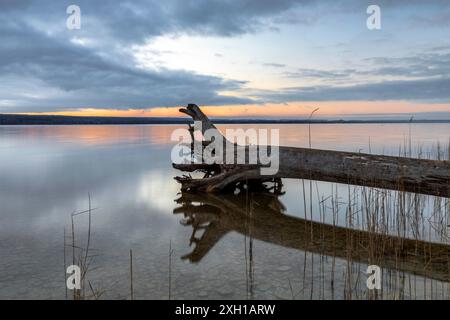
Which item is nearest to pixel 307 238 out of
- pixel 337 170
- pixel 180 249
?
pixel 180 249

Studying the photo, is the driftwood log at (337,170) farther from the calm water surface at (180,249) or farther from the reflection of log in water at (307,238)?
the reflection of log in water at (307,238)

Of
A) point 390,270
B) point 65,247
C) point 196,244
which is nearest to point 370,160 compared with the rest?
point 390,270

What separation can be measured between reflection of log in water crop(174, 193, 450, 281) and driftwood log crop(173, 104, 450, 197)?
799mm

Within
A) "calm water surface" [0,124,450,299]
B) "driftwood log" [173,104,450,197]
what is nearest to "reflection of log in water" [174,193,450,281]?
"calm water surface" [0,124,450,299]

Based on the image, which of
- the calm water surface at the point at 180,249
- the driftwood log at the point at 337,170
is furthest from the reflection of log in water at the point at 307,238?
the driftwood log at the point at 337,170

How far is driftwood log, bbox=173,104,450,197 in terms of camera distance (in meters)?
6.03

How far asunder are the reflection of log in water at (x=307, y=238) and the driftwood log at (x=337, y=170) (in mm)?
799

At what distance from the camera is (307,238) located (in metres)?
5.27

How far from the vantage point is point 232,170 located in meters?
8.53

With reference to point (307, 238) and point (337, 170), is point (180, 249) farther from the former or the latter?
point (337, 170)

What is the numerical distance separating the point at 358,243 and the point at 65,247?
167 inches

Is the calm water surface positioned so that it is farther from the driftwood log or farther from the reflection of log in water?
the driftwood log
